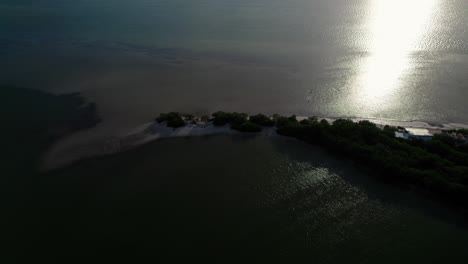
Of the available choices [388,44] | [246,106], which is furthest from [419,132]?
[388,44]

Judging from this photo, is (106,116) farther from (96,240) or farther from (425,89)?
(425,89)

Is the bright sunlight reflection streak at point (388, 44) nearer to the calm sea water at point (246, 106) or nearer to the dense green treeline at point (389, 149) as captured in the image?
the calm sea water at point (246, 106)

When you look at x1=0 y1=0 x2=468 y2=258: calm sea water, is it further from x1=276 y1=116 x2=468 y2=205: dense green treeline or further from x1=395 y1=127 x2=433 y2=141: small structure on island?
x1=395 y1=127 x2=433 y2=141: small structure on island

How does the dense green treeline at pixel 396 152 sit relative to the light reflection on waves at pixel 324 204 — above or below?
above

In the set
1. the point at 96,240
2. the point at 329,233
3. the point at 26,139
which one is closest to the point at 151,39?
the point at 26,139

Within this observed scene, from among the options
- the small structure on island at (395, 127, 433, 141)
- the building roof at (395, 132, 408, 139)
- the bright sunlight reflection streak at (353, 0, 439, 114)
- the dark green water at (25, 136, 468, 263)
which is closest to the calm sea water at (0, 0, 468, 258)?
the dark green water at (25, 136, 468, 263)

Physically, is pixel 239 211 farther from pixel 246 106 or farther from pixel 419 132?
pixel 419 132

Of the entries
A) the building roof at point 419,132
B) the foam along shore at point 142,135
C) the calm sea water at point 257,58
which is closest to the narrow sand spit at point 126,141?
the foam along shore at point 142,135
